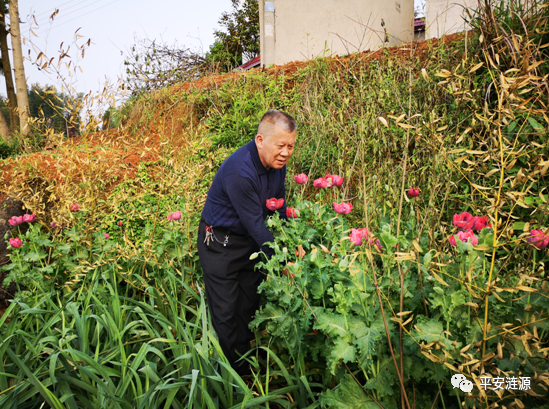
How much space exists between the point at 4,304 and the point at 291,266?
9.31 feet

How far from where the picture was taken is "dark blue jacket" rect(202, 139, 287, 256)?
6.66 ft

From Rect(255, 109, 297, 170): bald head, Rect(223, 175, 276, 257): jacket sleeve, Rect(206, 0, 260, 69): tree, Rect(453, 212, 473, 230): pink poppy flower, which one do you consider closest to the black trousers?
Rect(223, 175, 276, 257): jacket sleeve

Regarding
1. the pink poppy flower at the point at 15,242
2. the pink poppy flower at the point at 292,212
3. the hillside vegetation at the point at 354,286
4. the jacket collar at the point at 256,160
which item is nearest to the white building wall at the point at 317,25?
the hillside vegetation at the point at 354,286

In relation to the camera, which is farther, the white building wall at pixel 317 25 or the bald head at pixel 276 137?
the white building wall at pixel 317 25

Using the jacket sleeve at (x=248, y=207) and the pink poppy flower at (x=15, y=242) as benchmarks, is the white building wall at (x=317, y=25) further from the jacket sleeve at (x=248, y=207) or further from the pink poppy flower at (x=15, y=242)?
the pink poppy flower at (x=15, y=242)

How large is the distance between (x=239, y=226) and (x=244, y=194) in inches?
11.0

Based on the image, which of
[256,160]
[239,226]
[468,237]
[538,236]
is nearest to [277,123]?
[256,160]

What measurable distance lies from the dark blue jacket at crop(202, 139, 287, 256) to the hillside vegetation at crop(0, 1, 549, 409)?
21cm

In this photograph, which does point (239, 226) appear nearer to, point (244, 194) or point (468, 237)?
point (244, 194)

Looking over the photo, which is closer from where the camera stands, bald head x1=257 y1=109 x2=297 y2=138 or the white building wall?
bald head x1=257 y1=109 x2=297 y2=138

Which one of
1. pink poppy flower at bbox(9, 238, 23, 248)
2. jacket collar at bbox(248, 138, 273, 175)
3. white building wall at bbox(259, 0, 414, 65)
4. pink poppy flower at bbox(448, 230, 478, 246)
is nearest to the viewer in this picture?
pink poppy flower at bbox(448, 230, 478, 246)

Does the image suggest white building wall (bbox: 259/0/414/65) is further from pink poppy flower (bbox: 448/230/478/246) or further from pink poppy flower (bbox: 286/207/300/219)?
pink poppy flower (bbox: 448/230/478/246)

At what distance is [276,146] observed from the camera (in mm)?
2037

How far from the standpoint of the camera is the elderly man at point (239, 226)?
2.03m
